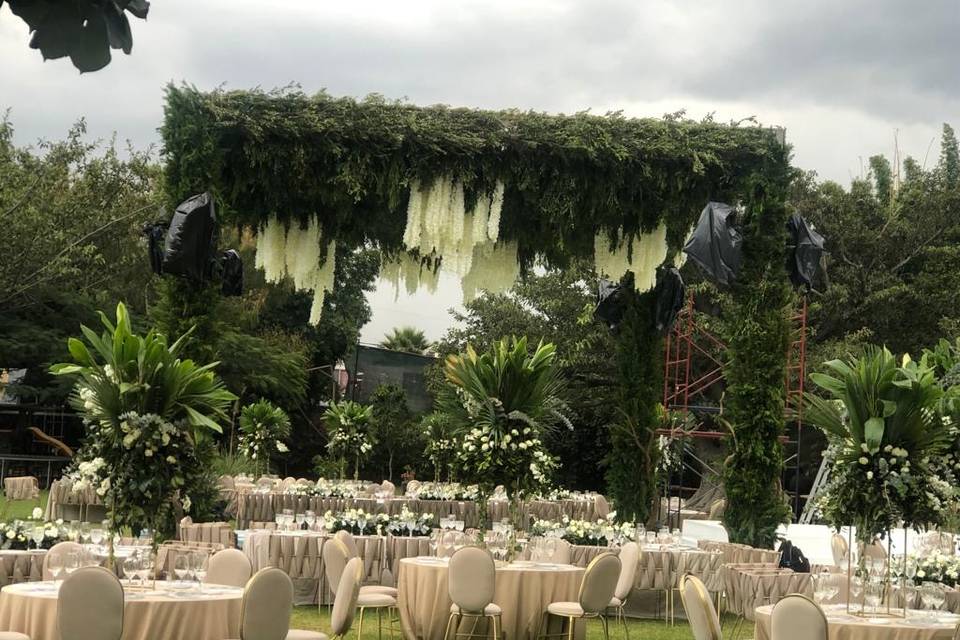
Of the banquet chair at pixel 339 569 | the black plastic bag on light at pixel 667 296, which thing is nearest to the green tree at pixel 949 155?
the black plastic bag on light at pixel 667 296

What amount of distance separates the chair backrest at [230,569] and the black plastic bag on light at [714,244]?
562 cm

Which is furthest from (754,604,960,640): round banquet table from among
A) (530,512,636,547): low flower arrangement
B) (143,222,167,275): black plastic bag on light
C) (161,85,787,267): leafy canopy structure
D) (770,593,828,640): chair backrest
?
(143,222,167,275): black plastic bag on light

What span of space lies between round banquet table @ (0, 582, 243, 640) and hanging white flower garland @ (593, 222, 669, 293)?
23.5 feet

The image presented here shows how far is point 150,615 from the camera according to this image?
6.30 metres

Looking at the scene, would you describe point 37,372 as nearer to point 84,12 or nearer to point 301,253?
point 301,253

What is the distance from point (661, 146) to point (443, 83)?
228 centimetres

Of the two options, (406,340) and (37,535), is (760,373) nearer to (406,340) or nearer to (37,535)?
(37,535)

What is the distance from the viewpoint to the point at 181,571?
6723 mm

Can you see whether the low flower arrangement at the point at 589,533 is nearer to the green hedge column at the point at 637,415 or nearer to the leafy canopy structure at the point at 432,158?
the leafy canopy structure at the point at 432,158

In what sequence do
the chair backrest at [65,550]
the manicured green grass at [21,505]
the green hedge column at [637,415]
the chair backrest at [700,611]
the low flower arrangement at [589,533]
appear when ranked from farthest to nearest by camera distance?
the manicured green grass at [21,505], the green hedge column at [637,415], the low flower arrangement at [589,533], the chair backrest at [700,611], the chair backrest at [65,550]

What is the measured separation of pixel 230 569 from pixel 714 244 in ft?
19.3

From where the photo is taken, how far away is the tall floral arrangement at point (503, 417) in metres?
9.67

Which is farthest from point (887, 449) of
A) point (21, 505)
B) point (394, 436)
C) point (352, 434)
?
point (394, 436)

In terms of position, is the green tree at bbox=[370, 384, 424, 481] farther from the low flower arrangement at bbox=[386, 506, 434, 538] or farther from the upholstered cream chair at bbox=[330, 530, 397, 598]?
the upholstered cream chair at bbox=[330, 530, 397, 598]
